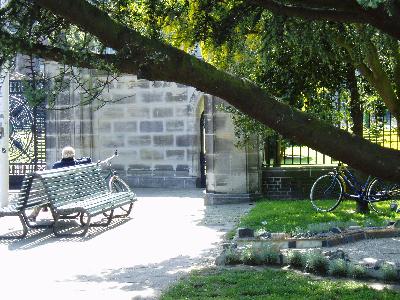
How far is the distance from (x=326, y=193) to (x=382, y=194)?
184 centimetres

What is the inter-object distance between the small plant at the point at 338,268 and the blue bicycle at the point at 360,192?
16.2 ft

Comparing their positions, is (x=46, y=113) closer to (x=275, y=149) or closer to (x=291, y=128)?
(x=275, y=149)

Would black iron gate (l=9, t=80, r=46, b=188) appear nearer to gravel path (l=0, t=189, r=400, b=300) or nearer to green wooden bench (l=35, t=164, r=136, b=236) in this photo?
gravel path (l=0, t=189, r=400, b=300)

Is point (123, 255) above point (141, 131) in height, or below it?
below

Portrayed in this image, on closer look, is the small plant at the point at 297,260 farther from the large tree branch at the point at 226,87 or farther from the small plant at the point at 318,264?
the large tree branch at the point at 226,87

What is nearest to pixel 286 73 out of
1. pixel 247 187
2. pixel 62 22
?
pixel 247 187

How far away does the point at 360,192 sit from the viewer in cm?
1334

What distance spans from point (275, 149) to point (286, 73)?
3287 millimetres

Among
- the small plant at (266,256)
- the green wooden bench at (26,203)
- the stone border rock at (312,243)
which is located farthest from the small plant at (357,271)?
the green wooden bench at (26,203)

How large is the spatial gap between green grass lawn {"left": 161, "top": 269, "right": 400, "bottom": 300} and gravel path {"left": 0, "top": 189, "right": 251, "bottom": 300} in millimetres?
362

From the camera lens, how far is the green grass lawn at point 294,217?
11969 millimetres

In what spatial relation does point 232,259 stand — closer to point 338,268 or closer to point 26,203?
point 338,268

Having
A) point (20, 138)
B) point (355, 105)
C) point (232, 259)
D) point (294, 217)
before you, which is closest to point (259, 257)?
point (232, 259)

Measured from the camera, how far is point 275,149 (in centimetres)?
1662
